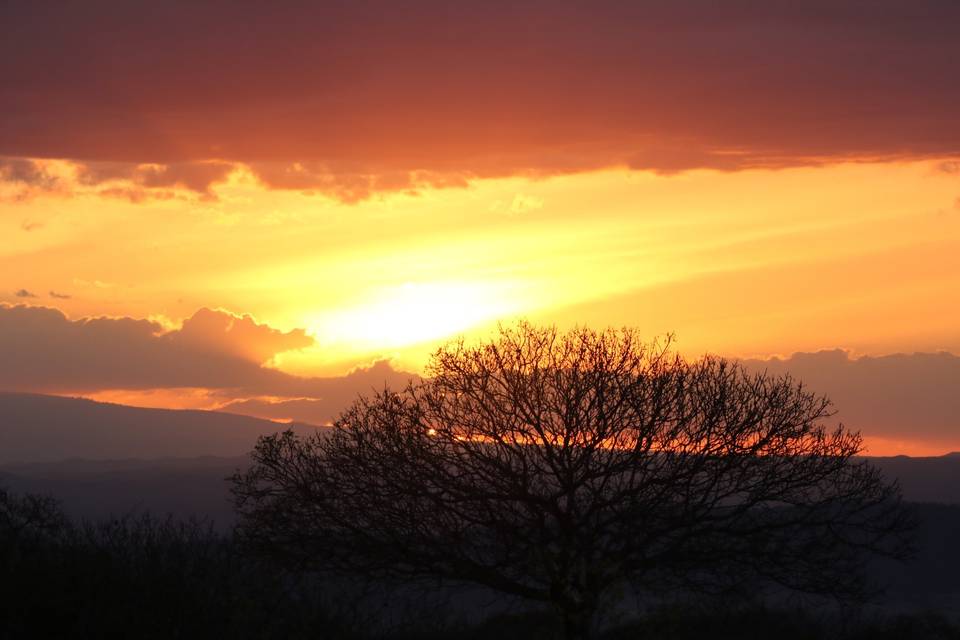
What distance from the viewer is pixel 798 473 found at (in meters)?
28.2

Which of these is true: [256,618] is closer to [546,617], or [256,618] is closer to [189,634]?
[189,634]

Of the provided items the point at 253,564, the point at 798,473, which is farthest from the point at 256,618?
the point at 798,473

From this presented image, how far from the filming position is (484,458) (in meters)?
27.4

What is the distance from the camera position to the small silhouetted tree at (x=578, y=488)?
2664 centimetres

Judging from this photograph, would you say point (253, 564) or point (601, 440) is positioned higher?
point (601, 440)

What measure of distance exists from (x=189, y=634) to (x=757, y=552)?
46.1ft

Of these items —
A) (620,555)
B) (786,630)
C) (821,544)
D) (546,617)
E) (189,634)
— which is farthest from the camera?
(786,630)

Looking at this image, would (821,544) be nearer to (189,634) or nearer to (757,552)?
(757,552)

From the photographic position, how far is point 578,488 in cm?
2820

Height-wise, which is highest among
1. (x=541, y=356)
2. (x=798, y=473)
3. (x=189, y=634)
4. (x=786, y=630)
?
(x=541, y=356)

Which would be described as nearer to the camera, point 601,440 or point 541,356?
point 601,440

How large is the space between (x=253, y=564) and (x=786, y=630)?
16.5m

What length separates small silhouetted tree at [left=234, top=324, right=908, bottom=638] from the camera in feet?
87.4

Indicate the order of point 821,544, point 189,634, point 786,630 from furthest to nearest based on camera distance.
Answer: point 786,630, point 821,544, point 189,634
